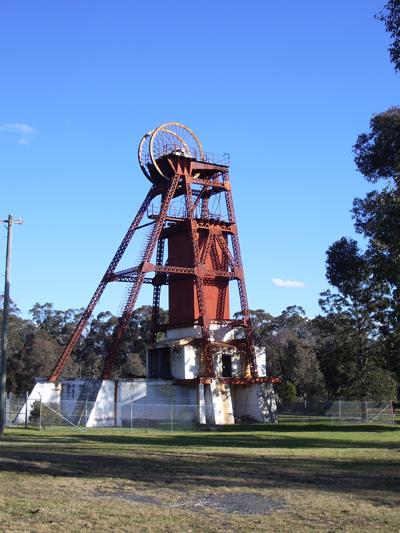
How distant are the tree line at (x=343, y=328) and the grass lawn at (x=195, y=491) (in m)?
11.6

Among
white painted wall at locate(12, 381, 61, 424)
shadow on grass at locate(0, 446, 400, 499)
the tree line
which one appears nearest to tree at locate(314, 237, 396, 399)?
the tree line

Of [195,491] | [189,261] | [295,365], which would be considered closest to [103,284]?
[189,261]

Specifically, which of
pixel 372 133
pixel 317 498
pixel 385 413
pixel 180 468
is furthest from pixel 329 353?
pixel 317 498

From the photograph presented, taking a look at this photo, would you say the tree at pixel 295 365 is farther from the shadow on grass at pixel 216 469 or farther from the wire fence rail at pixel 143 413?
the shadow on grass at pixel 216 469

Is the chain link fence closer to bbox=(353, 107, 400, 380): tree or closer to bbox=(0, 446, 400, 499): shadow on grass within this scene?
bbox=(353, 107, 400, 380): tree

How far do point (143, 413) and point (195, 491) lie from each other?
121 feet

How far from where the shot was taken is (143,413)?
4919 centimetres

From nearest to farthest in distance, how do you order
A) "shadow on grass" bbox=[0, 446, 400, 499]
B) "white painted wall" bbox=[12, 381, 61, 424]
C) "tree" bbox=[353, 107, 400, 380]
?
"shadow on grass" bbox=[0, 446, 400, 499], "tree" bbox=[353, 107, 400, 380], "white painted wall" bbox=[12, 381, 61, 424]

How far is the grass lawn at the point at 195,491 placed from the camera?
1007 centimetres

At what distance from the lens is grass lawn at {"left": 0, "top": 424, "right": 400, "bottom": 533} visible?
10.1 m

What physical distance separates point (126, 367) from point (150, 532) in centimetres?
8185

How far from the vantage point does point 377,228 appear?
26.3 m

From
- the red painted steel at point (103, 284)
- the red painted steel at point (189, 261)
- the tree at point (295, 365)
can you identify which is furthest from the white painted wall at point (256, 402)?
the tree at point (295, 365)

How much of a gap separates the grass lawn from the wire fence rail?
81.4ft
